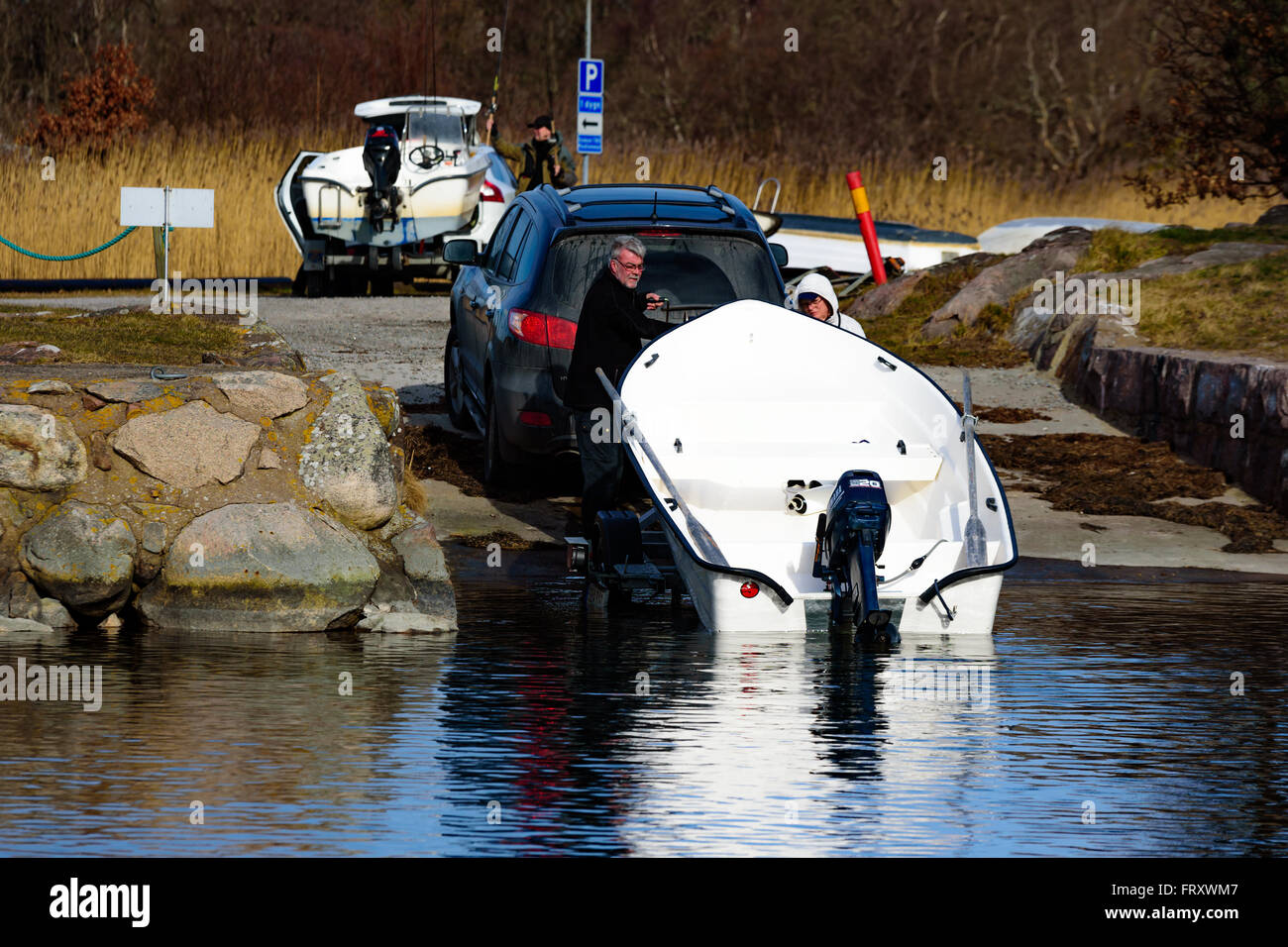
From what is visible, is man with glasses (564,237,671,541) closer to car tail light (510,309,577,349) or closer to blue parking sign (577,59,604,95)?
car tail light (510,309,577,349)

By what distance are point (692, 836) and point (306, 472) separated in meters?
4.57

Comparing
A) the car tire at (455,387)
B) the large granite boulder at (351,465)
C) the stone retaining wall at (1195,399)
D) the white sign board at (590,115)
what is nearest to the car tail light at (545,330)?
the large granite boulder at (351,465)

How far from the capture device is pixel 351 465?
34.8ft

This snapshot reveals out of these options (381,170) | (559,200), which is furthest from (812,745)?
(381,170)

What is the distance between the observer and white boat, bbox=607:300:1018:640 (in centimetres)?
964

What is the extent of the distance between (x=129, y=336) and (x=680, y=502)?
16.8ft

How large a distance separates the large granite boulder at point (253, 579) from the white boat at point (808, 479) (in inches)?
60.5

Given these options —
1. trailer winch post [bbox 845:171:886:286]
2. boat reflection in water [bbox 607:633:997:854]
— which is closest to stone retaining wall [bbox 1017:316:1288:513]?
boat reflection in water [bbox 607:633:997:854]

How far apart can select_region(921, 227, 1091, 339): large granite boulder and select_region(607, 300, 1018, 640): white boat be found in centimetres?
862

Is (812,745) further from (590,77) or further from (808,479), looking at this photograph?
(590,77)

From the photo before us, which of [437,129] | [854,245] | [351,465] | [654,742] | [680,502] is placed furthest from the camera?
[437,129]
